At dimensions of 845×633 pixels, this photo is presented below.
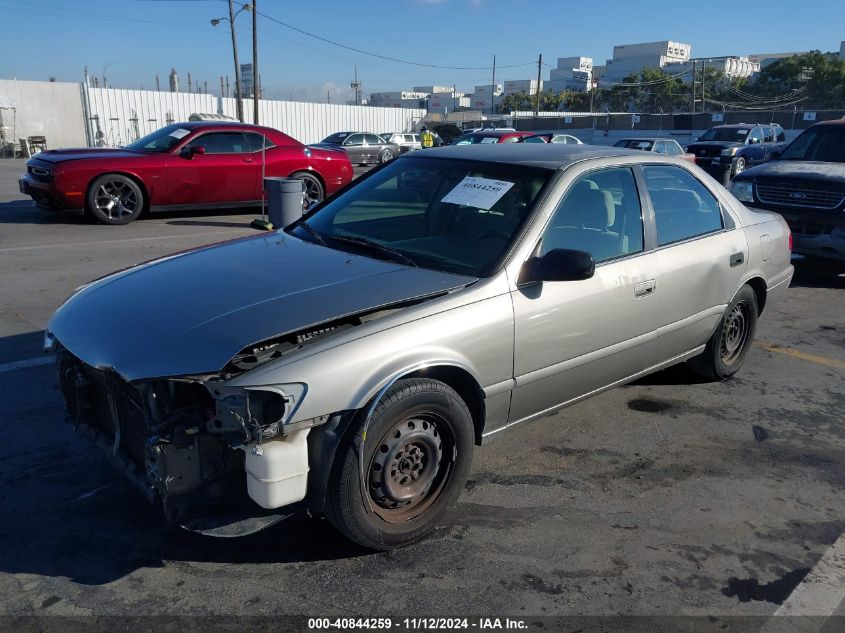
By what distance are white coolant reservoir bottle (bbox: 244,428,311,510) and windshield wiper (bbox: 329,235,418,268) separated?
117 centimetres

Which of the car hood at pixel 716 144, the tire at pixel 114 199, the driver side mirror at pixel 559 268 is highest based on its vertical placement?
the car hood at pixel 716 144

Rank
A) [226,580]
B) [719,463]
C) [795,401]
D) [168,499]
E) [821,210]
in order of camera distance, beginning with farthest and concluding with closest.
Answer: [821,210]
[795,401]
[719,463]
[226,580]
[168,499]

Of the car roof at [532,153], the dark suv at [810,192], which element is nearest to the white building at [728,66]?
the dark suv at [810,192]

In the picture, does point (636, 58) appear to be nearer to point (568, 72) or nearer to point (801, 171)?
point (568, 72)

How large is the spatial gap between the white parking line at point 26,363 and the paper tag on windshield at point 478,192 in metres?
2.99

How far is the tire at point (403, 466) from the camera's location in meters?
2.70

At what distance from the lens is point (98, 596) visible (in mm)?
2629

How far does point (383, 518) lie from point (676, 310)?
2293 millimetres

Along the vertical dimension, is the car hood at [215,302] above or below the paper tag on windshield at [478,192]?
below

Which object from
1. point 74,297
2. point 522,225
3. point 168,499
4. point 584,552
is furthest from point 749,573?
point 74,297

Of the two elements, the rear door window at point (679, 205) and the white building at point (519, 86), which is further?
the white building at point (519, 86)

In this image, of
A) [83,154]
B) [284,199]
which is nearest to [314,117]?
[83,154]

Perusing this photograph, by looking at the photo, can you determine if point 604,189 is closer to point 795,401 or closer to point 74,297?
point 795,401

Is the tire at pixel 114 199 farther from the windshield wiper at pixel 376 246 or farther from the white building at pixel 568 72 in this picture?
the white building at pixel 568 72
